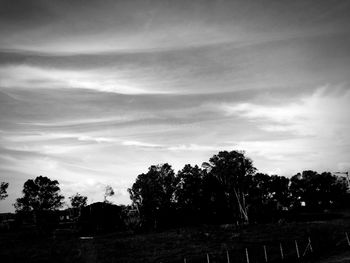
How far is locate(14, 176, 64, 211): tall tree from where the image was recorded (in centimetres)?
9781

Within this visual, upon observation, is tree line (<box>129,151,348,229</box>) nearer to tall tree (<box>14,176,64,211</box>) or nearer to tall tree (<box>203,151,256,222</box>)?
tall tree (<box>203,151,256,222</box>)

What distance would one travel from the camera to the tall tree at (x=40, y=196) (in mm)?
97812

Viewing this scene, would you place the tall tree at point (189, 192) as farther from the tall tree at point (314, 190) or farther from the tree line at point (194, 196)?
the tall tree at point (314, 190)

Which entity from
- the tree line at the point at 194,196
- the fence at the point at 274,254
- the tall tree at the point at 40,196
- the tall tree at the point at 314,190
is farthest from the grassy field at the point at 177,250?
the tall tree at the point at 314,190

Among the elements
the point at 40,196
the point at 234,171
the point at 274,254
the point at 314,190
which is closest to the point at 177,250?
the point at 274,254

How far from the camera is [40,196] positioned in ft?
329

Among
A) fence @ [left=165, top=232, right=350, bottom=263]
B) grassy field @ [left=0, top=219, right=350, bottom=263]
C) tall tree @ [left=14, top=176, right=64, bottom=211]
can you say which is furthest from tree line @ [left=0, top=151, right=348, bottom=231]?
fence @ [left=165, top=232, right=350, bottom=263]

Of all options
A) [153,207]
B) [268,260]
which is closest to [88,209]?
[153,207]

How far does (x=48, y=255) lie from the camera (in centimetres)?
3494

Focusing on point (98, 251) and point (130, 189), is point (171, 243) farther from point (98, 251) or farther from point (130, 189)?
point (130, 189)

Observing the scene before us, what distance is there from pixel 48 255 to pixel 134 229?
2994cm

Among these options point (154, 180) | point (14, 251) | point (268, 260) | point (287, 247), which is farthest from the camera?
point (154, 180)

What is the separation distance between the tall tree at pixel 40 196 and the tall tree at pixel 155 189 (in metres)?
31.7

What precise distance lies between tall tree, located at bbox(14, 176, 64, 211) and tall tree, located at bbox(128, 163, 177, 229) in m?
31.7
